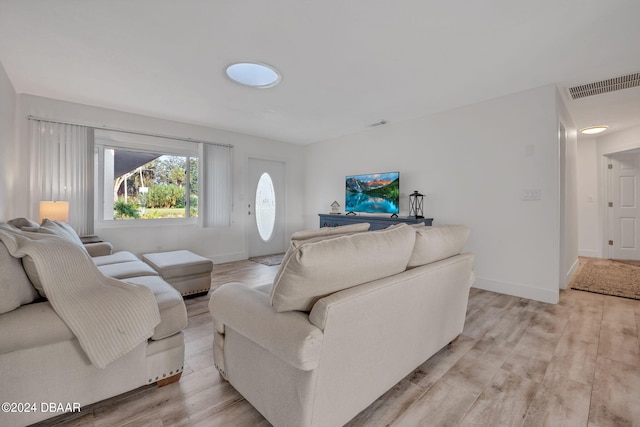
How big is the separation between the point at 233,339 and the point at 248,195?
4.13 m

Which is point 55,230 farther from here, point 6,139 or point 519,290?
point 519,290

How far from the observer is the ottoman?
2924 millimetres

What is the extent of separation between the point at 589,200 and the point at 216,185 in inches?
281

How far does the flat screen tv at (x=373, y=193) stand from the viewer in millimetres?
4406

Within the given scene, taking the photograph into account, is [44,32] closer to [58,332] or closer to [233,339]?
[58,332]

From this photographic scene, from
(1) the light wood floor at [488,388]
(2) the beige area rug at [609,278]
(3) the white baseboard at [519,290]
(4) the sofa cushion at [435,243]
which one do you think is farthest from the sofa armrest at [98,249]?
(2) the beige area rug at [609,278]

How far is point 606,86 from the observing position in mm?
3029

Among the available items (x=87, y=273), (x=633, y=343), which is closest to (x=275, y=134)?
(x=87, y=273)

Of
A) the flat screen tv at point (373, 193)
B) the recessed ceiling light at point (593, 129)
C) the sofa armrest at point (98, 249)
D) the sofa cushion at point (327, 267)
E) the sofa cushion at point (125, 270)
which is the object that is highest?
the recessed ceiling light at point (593, 129)

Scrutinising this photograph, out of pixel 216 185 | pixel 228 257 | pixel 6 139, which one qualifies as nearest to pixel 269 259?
pixel 228 257

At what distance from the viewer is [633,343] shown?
2146 mm

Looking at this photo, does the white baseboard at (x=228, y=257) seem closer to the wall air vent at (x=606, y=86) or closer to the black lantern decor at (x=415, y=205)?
the black lantern decor at (x=415, y=205)

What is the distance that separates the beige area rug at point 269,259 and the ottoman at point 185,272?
5.63 ft

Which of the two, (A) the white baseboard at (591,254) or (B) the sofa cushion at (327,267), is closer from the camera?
(B) the sofa cushion at (327,267)
